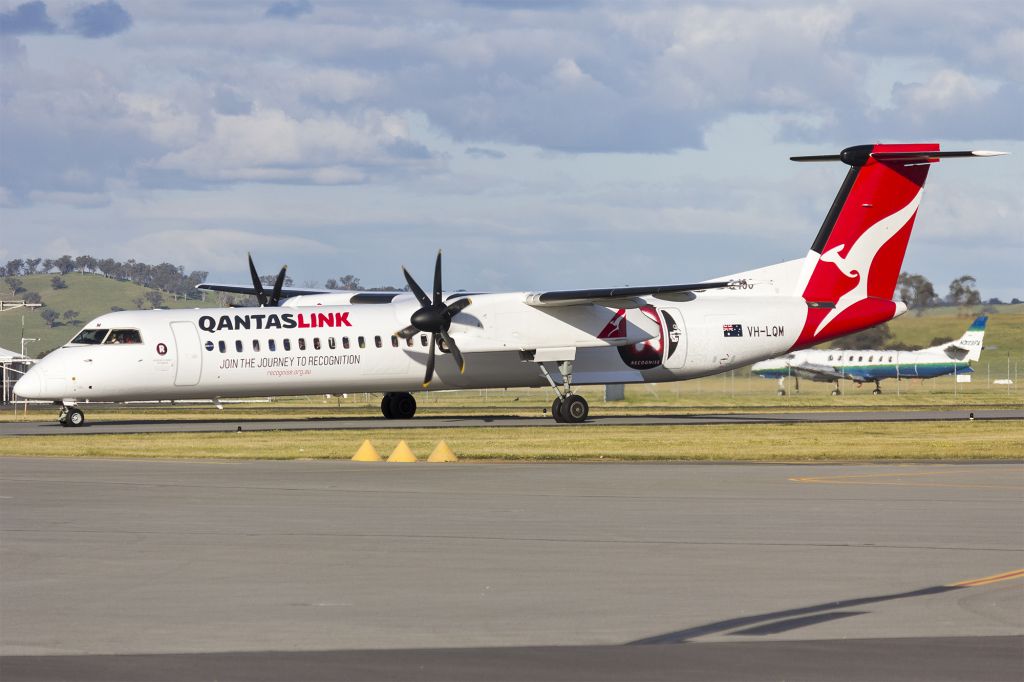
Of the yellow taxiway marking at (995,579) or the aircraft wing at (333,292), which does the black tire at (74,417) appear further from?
the yellow taxiway marking at (995,579)

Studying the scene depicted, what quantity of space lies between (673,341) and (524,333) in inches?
202

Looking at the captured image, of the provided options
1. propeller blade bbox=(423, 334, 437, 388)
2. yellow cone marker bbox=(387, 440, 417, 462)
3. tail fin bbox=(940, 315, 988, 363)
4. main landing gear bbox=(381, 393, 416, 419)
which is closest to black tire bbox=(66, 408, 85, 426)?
main landing gear bbox=(381, 393, 416, 419)

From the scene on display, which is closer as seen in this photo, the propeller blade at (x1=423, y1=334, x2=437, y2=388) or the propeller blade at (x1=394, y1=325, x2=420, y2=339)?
the propeller blade at (x1=423, y1=334, x2=437, y2=388)

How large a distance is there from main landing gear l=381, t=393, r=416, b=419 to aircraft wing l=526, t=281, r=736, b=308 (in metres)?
6.81

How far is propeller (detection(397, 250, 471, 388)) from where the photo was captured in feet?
128

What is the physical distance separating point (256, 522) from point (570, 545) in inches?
169

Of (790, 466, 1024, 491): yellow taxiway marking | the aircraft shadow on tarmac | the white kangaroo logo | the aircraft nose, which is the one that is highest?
the white kangaroo logo

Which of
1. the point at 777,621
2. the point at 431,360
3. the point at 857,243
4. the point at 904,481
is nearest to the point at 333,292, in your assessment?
the point at 431,360

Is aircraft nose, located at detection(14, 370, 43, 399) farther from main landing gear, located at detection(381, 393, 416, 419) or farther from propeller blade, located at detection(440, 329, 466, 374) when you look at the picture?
main landing gear, located at detection(381, 393, 416, 419)

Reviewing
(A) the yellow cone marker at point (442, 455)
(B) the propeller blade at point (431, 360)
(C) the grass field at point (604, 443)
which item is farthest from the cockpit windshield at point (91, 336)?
(A) the yellow cone marker at point (442, 455)

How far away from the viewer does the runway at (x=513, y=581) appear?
27.3ft

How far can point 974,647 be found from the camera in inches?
338

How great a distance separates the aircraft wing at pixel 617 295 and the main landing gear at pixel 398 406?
6.81 metres

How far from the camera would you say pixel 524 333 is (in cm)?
4100
